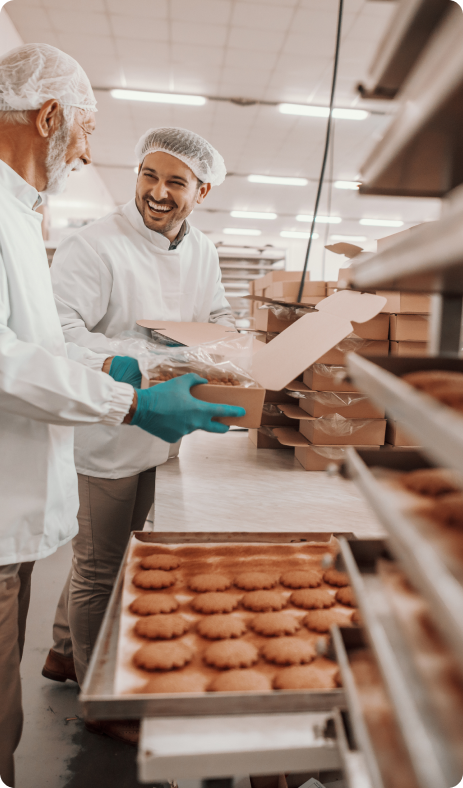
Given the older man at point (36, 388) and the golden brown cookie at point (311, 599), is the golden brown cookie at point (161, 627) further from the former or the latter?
the older man at point (36, 388)

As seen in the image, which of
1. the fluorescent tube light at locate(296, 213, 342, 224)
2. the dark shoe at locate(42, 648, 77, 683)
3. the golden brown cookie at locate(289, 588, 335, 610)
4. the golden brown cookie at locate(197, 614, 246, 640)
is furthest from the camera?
the fluorescent tube light at locate(296, 213, 342, 224)

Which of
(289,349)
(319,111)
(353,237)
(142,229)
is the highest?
(319,111)

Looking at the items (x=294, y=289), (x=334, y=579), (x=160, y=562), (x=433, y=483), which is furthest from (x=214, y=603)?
(x=294, y=289)

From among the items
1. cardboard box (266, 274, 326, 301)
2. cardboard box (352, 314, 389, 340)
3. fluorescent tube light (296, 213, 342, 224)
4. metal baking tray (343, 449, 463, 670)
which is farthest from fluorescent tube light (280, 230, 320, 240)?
metal baking tray (343, 449, 463, 670)

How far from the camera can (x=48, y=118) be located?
1.31 m

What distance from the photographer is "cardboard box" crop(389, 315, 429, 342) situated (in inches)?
73.9

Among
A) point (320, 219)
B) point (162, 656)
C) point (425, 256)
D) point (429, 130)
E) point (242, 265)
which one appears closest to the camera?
point (425, 256)

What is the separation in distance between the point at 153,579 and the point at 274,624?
27cm

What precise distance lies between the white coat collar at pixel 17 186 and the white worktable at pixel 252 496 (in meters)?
0.90

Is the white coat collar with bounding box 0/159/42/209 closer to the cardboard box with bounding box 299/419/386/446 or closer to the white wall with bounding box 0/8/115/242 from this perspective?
the cardboard box with bounding box 299/419/386/446

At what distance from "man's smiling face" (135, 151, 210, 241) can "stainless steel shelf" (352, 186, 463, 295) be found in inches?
58.9

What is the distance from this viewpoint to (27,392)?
3.57ft

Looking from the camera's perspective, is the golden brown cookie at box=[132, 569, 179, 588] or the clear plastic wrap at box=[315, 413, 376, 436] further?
the clear plastic wrap at box=[315, 413, 376, 436]

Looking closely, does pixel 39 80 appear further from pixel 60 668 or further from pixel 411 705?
pixel 60 668
